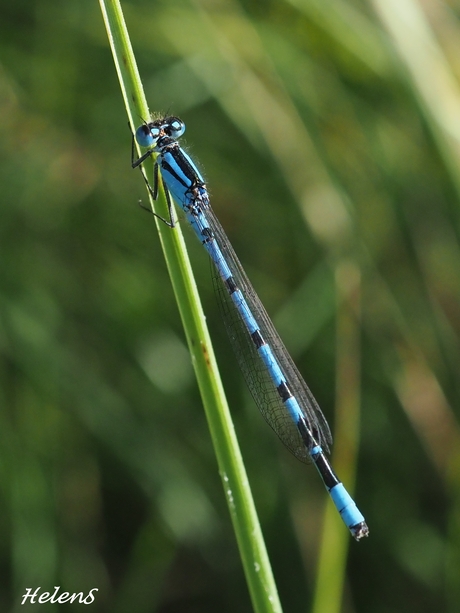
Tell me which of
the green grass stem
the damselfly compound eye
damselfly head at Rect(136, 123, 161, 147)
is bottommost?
the green grass stem

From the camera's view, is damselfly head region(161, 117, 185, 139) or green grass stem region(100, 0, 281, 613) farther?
damselfly head region(161, 117, 185, 139)

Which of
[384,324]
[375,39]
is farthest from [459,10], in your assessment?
[384,324]

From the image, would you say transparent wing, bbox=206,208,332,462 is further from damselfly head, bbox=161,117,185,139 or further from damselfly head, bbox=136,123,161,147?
damselfly head, bbox=136,123,161,147

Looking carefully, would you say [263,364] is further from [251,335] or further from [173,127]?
[173,127]

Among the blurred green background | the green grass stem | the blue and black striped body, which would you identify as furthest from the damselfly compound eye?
the green grass stem

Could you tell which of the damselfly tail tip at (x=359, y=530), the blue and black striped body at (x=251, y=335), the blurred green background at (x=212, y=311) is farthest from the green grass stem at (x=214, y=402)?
the blurred green background at (x=212, y=311)

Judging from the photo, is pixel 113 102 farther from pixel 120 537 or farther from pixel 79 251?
pixel 120 537
